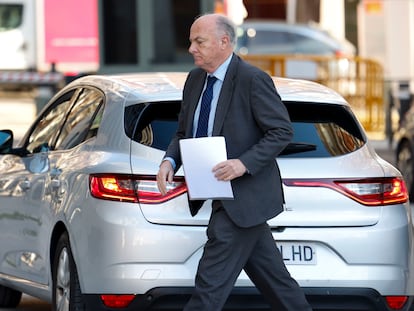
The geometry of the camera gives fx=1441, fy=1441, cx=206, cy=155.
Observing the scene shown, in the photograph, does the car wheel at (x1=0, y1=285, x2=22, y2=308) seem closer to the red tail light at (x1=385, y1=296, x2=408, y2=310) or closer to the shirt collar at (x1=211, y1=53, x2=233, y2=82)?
the red tail light at (x1=385, y1=296, x2=408, y2=310)

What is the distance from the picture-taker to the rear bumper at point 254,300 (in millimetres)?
6914

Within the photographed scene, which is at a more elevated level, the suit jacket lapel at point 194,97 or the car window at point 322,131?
the suit jacket lapel at point 194,97

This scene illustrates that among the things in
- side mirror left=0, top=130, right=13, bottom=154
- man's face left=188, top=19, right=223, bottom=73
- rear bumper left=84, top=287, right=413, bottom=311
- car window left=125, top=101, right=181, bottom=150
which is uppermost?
man's face left=188, top=19, right=223, bottom=73

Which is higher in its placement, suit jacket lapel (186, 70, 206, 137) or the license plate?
suit jacket lapel (186, 70, 206, 137)

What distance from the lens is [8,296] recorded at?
30.8ft

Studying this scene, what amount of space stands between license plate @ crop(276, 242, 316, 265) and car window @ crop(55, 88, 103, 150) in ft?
4.15

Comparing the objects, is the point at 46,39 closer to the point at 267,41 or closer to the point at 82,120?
the point at 267,41

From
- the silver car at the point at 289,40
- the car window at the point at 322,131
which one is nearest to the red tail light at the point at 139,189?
the car window at the point at 322,131

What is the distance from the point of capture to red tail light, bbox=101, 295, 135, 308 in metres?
6.93

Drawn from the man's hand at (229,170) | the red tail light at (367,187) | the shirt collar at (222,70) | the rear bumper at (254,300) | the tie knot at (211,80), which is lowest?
the rear bumper at (254,300)

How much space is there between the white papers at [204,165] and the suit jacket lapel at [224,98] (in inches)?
4.9

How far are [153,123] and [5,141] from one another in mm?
1452

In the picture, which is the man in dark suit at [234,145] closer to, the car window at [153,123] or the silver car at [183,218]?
the silver car at [183,218]

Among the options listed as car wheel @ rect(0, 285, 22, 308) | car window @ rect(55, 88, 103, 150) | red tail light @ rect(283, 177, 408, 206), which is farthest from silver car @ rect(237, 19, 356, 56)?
red tail light @ rect(283, 177, 408, 206)
